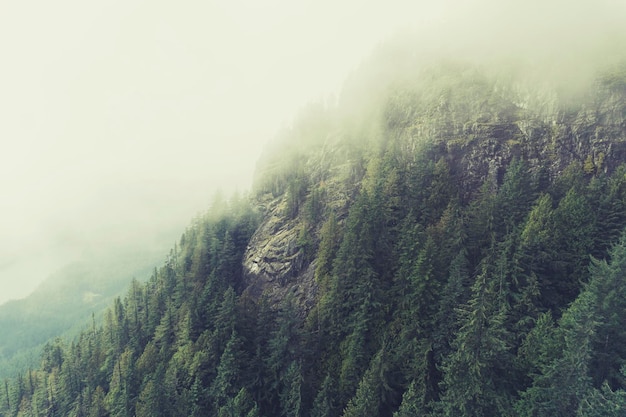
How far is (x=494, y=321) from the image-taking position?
4194 centimetres

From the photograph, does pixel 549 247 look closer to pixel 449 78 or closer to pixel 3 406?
pixel 449 78

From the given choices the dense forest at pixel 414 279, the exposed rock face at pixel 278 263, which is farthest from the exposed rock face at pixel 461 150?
the dense forest at pixel 414 279

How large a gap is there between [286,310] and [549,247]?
39440 millimetres

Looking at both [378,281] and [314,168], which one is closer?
[378,281]

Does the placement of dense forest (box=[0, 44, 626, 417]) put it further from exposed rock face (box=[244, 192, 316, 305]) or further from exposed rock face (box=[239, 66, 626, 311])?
exposed rock face (box=[244, 192, 316, 305])

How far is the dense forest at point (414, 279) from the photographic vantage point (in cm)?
4162

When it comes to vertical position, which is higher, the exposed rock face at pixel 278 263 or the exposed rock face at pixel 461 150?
the exposed rock face at pixel 461 150

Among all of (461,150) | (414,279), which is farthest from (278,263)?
(461,150)

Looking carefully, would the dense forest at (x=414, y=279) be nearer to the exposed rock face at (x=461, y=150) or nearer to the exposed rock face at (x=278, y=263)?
the exposed rock face at (x=461, y=150)

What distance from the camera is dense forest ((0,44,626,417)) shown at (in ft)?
137

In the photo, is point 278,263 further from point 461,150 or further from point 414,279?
point 461,150

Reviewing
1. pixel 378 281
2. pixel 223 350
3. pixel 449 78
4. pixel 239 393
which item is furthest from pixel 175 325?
pixel 449 78

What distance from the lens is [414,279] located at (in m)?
53.7

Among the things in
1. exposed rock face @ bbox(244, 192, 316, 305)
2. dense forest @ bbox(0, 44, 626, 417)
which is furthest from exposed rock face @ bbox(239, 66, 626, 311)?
dense forest @ bbox(0, 44, 626, 417)
